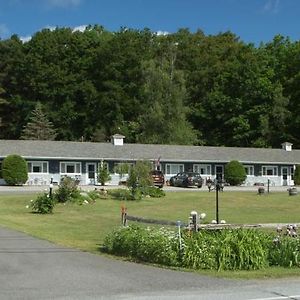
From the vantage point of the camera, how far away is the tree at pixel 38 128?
259 feet

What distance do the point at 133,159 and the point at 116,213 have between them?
26490 mm

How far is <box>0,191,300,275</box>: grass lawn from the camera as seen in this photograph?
21.8 meters

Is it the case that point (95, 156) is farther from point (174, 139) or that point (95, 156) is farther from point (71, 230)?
point (71, 230)

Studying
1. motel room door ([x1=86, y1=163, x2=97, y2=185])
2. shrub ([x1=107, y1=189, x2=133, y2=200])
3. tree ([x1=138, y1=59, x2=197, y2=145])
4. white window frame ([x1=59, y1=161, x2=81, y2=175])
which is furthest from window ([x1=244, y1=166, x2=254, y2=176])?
shrub ([x1=107, y1=189, x2=133, y2=200])

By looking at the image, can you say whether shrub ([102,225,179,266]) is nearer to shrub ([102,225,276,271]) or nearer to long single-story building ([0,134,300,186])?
shrub ([102,225,276,271])

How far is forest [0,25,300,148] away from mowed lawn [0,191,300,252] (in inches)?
1446

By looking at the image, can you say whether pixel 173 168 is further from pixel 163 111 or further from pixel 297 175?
pixel 163 111

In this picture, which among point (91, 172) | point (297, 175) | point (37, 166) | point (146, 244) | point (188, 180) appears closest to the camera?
point (146, 244)

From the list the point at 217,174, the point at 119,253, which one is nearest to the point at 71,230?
the point at 119,253

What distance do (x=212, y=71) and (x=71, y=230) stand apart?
7063cm

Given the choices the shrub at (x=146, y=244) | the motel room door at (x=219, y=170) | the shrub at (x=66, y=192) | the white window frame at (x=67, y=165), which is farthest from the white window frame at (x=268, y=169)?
the shrub at (x=146, y=244)

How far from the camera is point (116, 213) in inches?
1257

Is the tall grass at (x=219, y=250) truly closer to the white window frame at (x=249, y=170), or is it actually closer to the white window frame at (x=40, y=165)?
the white window frame at (x=40, y=165)

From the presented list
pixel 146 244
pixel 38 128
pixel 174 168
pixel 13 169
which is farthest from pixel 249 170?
pixel 146 244
